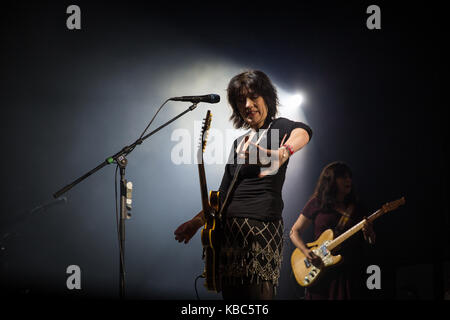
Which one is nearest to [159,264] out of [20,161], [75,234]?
[75,234]

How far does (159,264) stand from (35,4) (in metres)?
2.37

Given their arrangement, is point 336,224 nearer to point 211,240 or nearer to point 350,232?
point 350,232

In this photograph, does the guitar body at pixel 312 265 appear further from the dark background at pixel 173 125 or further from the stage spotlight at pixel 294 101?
the stage spotlight at pixel 294 101

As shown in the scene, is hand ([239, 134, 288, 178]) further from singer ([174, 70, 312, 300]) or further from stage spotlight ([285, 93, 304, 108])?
stage spotlight ([285, 93, 304, 108])

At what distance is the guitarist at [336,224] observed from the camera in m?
2.81

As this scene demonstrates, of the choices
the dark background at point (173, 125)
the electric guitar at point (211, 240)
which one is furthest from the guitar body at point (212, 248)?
the dark background at point (173, 125)

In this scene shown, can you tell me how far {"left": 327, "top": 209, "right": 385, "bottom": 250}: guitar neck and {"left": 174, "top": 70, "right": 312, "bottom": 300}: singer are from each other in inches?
46.7

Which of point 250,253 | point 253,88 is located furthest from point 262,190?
point 253,88

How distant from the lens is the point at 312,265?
2881 mm

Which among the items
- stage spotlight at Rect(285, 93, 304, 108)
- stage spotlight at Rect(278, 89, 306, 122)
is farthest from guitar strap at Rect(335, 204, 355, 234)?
stage spotlight at Rect(285, 93, 304, 108)

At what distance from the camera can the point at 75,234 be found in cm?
304

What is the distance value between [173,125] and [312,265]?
1.58 meters

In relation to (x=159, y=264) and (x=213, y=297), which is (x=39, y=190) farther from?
(x=213, y=297)

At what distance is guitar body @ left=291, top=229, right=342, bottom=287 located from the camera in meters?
2.83
